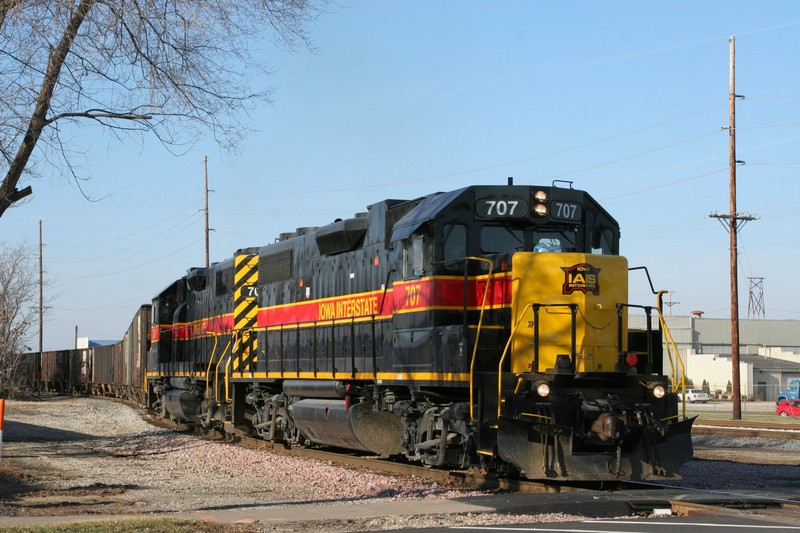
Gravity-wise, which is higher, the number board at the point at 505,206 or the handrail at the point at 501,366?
the number board at the point at 505,206

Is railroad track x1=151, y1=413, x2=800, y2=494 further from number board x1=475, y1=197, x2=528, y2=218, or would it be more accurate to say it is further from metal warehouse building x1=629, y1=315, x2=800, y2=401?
metal warehouse building x1=629, y1=315, x2=800, y2=401

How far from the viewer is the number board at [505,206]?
41.9ft

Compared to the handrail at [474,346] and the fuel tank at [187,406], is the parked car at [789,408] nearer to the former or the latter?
the fuel tank at [187,406]

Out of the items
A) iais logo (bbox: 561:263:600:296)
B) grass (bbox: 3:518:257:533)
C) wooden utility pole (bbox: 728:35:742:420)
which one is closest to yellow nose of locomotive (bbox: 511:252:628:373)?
iais logo (bbox: 561:263:600:296)

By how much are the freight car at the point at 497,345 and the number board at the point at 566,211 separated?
0.02 meters

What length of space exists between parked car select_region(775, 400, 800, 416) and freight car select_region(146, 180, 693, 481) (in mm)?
27518

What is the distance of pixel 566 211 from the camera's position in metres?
13.0

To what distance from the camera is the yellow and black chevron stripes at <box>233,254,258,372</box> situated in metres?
20.5

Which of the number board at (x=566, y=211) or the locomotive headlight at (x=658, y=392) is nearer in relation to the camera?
the locomotive headlight at (x=658, y=392)

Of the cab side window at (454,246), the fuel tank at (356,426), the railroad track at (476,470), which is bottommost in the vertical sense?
the railroad track at (476,470)

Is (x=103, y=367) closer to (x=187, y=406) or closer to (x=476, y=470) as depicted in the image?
(x=187, y=406)

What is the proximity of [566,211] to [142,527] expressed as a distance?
6.78 metres

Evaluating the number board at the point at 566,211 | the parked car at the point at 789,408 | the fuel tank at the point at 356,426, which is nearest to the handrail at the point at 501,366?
the number board at the point at 566,211

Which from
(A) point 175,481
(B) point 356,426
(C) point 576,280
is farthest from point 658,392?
(A) point 175,481
